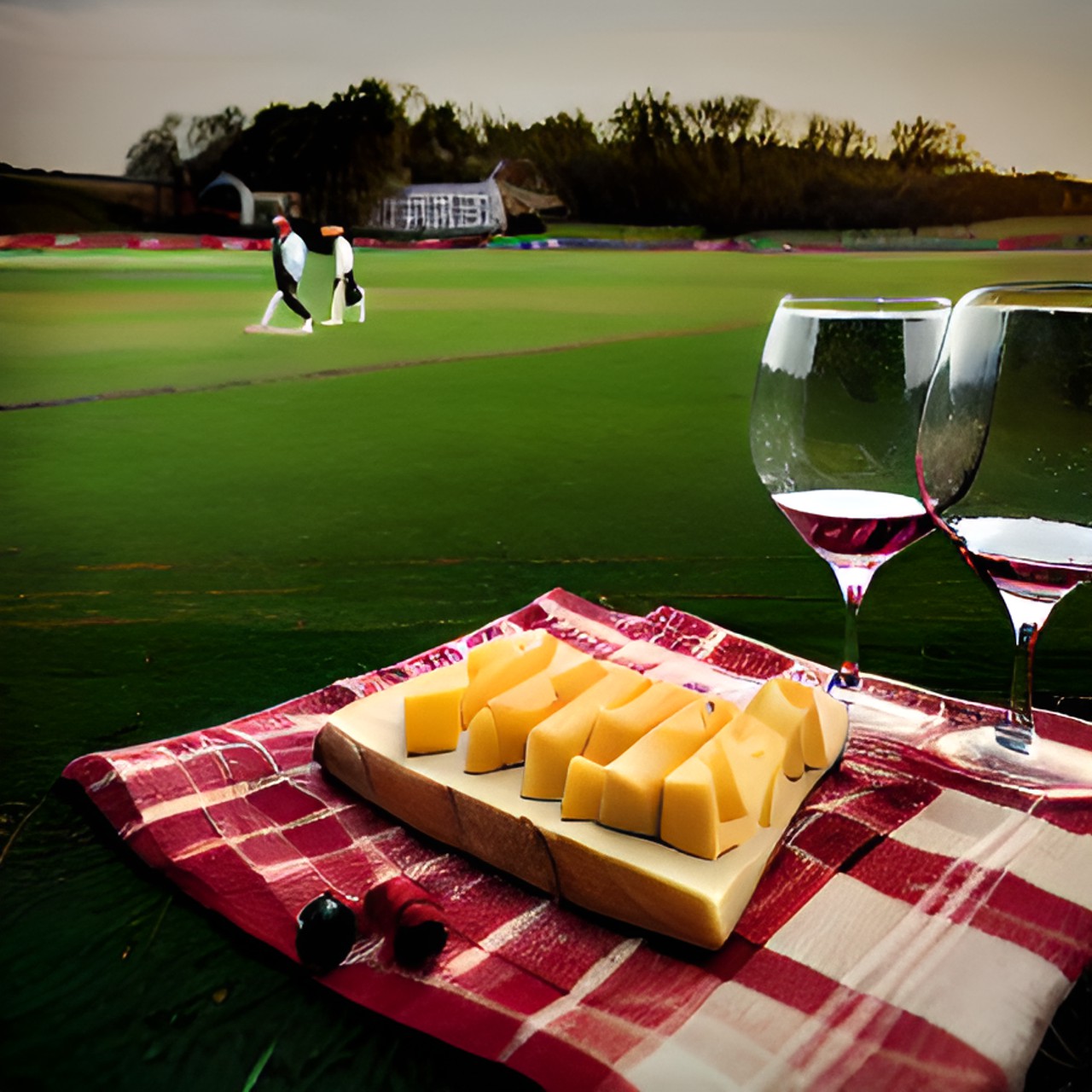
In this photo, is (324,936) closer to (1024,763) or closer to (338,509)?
(1024,763)

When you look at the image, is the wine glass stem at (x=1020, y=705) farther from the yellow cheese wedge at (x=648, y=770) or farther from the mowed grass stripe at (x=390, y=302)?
the mowed grass stripe at (x=390, y=302)

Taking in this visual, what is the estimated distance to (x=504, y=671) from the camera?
333 millimetres

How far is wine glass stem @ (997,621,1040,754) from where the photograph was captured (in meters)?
0.36

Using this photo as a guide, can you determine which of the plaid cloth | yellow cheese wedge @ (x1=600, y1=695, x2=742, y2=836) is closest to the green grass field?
the plaid cloth

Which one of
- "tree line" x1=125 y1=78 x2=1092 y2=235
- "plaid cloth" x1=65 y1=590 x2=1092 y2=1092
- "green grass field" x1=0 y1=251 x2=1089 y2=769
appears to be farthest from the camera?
"tree line" x1=125 y1=78 x2=1092 y2=235

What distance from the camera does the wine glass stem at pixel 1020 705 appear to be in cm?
36

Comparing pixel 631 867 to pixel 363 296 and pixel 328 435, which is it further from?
pixel 363 296

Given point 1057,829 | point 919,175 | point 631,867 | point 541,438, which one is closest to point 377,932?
point 631,867

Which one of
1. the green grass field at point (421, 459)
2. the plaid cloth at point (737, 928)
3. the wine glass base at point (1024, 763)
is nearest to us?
the plaid cloth at point (737, 928)

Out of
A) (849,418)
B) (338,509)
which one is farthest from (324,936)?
(338,509)

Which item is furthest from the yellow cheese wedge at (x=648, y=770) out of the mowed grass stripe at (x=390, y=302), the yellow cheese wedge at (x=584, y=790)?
the mowed grass stripe at (x=390, y=302)

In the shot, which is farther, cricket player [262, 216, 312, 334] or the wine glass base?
cricket player [262, 216, 312, 334]

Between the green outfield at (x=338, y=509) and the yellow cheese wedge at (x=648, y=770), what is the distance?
0.07 metres

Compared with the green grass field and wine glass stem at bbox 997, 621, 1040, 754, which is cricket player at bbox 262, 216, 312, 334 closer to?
the green grass field
